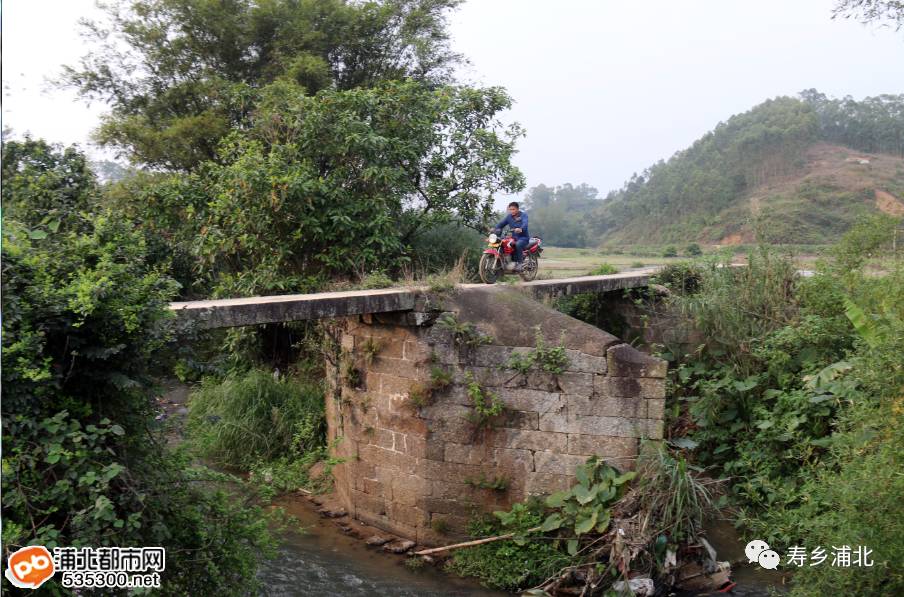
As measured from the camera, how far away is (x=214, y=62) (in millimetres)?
14367

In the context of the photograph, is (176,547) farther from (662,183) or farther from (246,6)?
(662,183)

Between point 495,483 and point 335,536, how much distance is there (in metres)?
2.09

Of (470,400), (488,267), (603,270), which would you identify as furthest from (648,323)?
(470,400)

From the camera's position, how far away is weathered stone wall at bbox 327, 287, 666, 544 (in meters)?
7.30

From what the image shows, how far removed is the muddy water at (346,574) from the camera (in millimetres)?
6980

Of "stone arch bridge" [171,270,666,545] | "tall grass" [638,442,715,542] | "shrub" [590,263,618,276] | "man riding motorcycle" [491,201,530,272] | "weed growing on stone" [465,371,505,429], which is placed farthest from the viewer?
"shrub" [590,263,618,276]

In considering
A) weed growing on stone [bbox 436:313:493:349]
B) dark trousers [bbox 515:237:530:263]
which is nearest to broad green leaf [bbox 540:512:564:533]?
weed growing on stone [bbox 436:313:493:349]

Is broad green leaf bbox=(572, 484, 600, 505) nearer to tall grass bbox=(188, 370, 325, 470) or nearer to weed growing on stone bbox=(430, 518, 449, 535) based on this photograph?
weed growing on stone bbox=(430, 518, 449, 535)

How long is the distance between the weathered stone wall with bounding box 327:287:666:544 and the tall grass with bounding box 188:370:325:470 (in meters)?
1.98

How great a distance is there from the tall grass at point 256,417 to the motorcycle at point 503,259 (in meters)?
3.14

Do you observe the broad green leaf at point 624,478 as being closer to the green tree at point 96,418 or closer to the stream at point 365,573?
the stream at point 365,573

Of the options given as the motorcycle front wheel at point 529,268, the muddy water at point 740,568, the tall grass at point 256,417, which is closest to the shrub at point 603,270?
the motorcycle front wheel at point 529,268

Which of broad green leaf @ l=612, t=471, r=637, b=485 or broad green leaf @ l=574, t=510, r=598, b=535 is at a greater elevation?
broad green leaf @ l=612, t=471, r=637, b=485

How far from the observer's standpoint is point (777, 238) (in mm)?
14562
